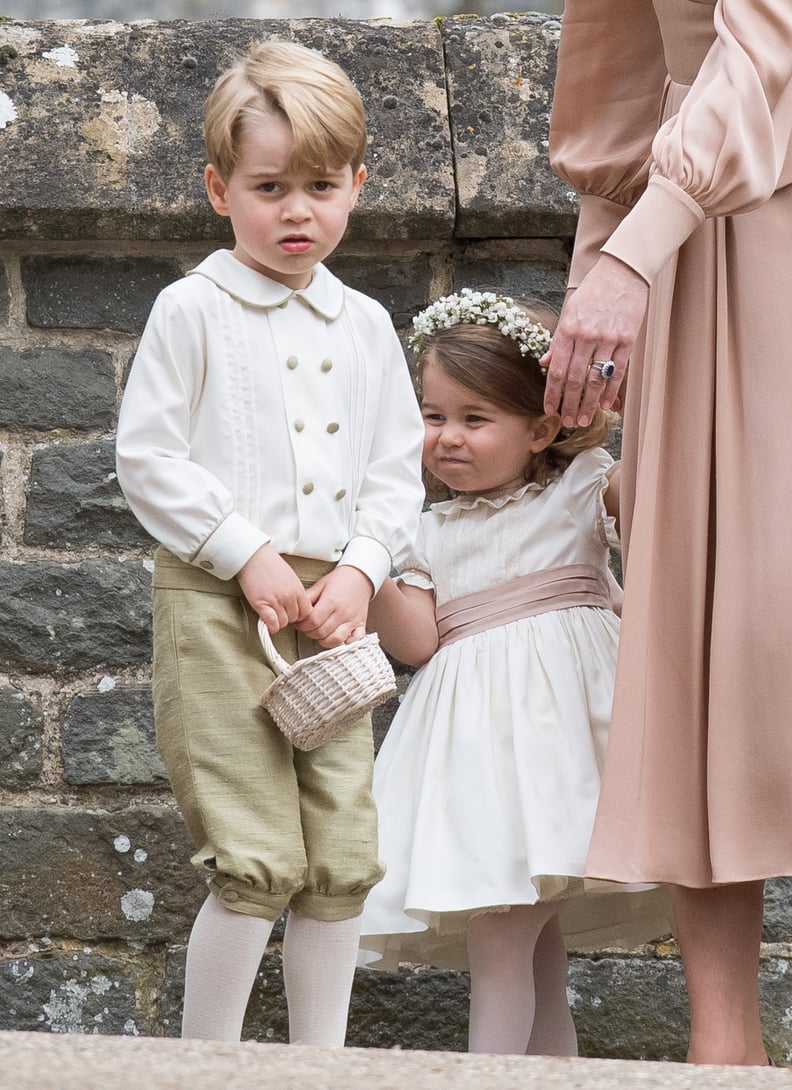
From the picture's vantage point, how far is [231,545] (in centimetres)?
203

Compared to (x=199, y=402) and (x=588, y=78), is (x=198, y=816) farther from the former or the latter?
(x=588, y=78)

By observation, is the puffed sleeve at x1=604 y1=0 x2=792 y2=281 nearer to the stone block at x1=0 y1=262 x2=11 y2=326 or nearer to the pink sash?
the pink sash

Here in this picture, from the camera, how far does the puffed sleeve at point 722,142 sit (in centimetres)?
208

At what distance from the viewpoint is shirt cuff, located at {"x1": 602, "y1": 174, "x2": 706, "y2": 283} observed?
2.11 m

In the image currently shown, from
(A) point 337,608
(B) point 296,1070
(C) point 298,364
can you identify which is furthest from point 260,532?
(B) point 296,1070

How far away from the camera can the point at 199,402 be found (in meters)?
2.13

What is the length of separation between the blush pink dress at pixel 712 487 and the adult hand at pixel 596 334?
0.04 metres

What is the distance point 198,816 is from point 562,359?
0.82 meters

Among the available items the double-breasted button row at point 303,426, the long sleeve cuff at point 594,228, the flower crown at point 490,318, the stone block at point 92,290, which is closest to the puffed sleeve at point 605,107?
the long sleeve cuff at point 594,228

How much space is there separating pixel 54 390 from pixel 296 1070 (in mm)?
1905

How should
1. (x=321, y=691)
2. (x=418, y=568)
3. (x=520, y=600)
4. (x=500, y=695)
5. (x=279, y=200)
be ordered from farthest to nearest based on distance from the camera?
1. (x=418, y=568)
2. (x=520, y=600)
3. (x=500, y=695)
4. (x=279, y=200)
5. (x=321, y=691)

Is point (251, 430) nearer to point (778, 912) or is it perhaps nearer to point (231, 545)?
point (231, 545)

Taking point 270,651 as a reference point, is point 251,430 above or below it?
above

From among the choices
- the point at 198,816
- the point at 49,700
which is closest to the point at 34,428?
the point at 49,700
